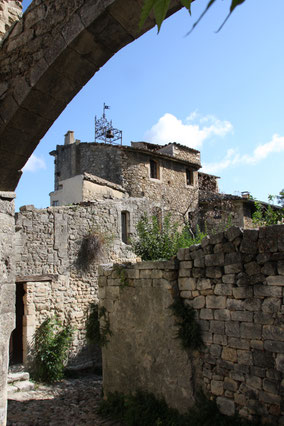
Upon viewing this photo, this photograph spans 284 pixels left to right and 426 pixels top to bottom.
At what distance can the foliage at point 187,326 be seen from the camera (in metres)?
5.62

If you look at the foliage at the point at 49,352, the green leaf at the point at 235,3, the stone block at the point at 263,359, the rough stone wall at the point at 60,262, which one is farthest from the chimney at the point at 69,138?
the green leaf at the point at 235,3

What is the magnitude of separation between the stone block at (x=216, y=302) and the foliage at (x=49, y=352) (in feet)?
20.4

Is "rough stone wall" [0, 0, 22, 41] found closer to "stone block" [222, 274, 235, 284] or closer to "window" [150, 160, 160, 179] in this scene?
"stone block" [222, 274, 235, 284]

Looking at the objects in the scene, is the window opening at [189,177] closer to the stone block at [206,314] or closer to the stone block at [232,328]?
the stone block at [206,314]

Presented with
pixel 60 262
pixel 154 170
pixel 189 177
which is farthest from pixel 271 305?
pixel 189 177

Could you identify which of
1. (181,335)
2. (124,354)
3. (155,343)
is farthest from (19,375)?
(181,335)

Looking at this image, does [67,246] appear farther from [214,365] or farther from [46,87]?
[46,87]

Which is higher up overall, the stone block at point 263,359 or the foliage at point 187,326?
the foliage at point 187,326

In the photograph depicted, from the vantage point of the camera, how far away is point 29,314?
1009 cm

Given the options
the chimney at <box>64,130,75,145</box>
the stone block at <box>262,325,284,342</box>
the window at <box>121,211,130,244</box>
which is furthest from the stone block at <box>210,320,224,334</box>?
the chimney at <box>64,130,75,145</box>

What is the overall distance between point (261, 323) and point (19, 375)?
7122 mm

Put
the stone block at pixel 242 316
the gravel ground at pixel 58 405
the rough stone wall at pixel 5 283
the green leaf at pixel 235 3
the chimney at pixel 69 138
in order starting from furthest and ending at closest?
the chimney at pixel 69 138 < the gravel ground at pixel 58 405 < the stone block at pixel 242 316 < the rough stone wall at pixel 5 283 < the green leaf at pixel 235 3

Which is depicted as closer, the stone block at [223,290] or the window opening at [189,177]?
the stone block at [223,290]

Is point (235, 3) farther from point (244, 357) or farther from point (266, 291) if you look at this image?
point (244, 357)
